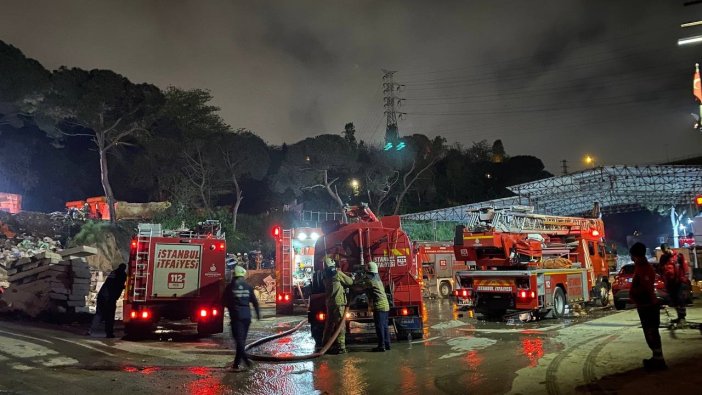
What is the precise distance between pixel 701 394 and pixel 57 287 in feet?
48.4

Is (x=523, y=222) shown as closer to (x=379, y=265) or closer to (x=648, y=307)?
(x=379, y=265)

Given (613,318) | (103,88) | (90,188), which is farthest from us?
(90,188)

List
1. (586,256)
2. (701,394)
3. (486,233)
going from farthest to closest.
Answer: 1. (586,256)
2. (486,233)
3. (701,394)

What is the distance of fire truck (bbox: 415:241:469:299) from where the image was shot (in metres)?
24.7

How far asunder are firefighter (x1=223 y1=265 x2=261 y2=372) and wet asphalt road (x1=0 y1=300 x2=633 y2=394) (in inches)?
15.0

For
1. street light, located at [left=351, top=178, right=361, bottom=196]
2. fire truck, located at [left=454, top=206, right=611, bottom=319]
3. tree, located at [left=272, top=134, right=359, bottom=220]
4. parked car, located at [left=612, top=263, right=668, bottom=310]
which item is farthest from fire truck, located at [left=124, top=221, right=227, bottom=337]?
street light, located at [left=351, top=178, right=361, bottom=196]

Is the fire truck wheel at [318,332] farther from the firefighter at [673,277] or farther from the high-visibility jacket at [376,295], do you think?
the firefighter at [673,277]

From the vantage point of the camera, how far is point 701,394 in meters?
5.68

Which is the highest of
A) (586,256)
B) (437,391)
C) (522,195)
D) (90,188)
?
(90,188)

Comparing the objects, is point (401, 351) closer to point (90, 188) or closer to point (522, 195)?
point (522, 195)

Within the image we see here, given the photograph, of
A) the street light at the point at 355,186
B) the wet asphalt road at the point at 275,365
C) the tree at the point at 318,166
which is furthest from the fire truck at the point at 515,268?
the street light at the point at 355,186

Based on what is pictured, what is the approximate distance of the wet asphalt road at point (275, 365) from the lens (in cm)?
689

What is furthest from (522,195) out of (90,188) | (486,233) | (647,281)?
(90,188)

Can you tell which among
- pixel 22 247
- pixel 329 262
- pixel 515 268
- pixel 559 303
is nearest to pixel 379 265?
pixel 329 262
